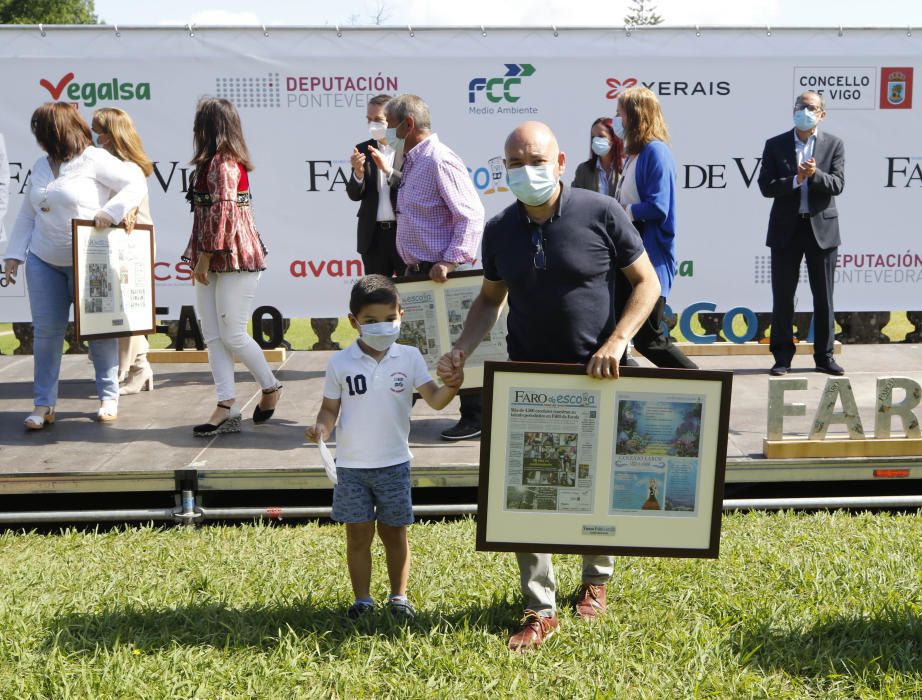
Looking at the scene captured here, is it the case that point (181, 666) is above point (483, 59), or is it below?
Result: below

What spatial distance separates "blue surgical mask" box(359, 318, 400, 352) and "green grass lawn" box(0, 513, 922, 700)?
105 cm

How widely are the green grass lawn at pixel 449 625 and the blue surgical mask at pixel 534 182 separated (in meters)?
1.59

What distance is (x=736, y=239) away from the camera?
9.91m

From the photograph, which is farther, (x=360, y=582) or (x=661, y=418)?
(x=360, y=582)

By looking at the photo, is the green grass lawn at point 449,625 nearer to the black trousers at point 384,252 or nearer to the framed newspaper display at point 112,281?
the framed newspaper display at point 112,281

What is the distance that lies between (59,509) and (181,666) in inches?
99.5

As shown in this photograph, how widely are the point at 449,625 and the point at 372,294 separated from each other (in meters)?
1.27

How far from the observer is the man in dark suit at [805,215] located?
7.01m

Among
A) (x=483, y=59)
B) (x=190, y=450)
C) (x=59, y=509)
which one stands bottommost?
(x=59, y=509)

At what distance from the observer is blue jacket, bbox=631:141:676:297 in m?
5.63

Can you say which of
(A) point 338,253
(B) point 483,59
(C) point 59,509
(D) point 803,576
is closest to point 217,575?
(C) point 59,509

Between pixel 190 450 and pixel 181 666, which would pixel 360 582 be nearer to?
pixel 181 666

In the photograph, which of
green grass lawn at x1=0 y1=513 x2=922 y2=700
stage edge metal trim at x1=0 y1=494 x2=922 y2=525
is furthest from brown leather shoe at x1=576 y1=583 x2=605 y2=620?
stage edge metal trim at x1=0 y1=494 x2=922 y2=525

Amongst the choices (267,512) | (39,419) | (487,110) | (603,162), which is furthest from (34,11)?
(267,512)
